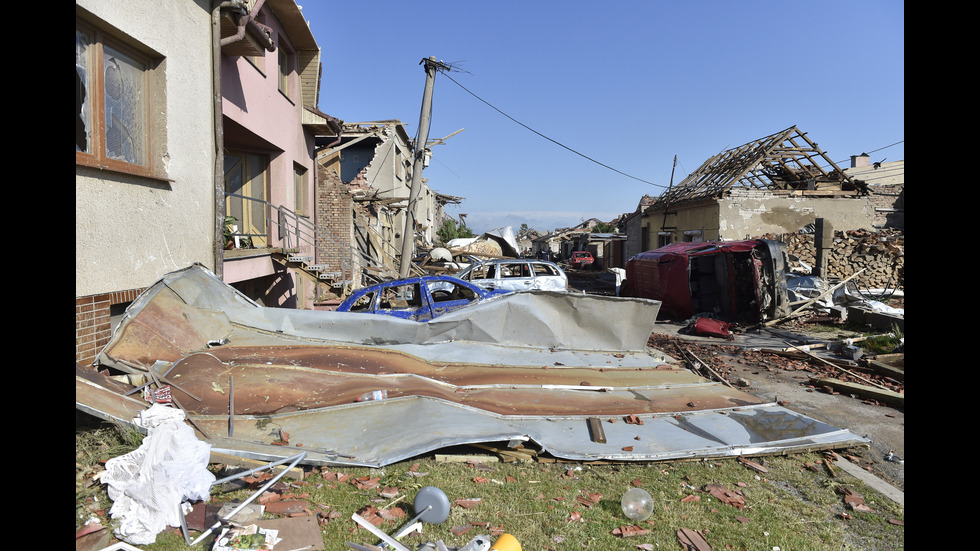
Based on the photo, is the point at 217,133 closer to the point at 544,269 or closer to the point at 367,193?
the point at 544,269

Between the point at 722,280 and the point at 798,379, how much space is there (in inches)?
251

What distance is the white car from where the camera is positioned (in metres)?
13.8

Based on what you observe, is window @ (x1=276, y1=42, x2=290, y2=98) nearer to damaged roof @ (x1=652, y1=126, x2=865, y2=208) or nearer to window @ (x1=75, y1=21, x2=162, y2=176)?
window @ (x1=75, y1=21, x2=162, y2=176)

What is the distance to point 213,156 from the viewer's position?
754cm

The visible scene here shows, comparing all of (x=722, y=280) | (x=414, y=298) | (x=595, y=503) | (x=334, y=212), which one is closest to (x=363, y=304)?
(x=414, y=298)

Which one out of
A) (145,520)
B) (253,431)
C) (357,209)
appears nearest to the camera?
(145,520)

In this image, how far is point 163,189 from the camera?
6363 millimetres

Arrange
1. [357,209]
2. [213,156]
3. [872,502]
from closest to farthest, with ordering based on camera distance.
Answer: [872,502] → [213,156] → [357,209]

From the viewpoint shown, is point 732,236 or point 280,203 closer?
point 280,203

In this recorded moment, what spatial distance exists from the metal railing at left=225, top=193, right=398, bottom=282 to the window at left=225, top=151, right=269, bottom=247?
0.14 meters
